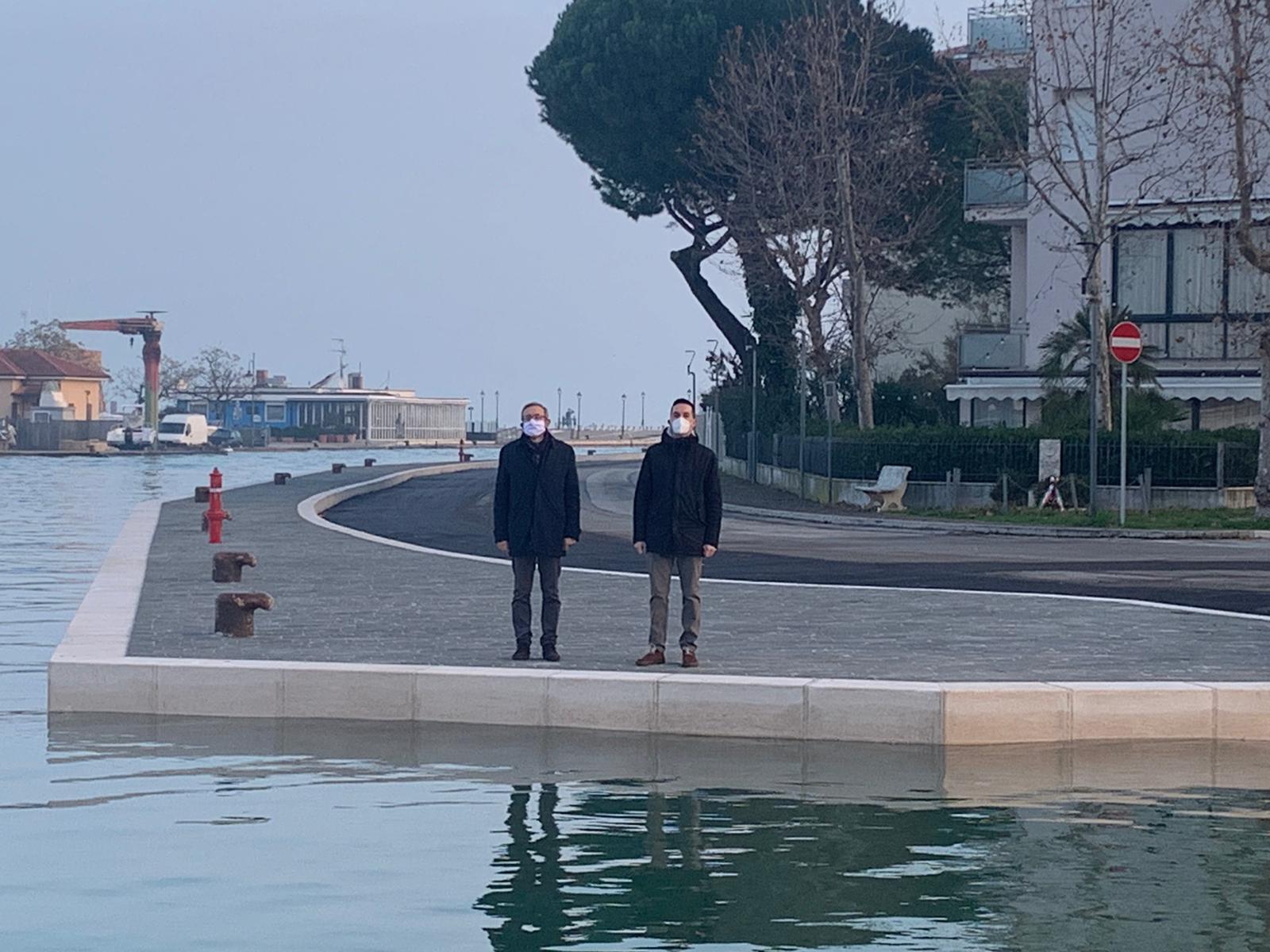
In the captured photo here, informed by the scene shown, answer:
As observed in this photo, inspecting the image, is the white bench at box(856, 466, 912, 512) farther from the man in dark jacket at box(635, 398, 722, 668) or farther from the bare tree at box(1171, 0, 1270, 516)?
the man in dark jacket at box(635, 398, 722, 668)

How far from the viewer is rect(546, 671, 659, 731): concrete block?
11977 millimetres

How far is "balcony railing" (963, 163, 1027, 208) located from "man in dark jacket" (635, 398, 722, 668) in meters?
40.7

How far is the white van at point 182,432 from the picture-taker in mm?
135500

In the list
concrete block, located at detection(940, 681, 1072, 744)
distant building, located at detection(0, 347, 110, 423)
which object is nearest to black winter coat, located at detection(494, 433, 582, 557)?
concrete block, located at detection(940, 681, 1072, 744)

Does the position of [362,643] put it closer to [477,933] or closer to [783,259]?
[477,933]

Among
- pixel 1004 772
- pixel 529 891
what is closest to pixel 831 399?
pixel 1004 772

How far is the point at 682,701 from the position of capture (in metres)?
11.9

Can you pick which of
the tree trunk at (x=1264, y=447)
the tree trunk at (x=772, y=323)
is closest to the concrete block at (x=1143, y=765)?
the tree trunk at (x=1264, y=447)

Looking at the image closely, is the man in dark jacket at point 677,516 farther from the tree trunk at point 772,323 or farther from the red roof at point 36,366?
the red roof at point 36,366

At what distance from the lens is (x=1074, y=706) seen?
1179 cm

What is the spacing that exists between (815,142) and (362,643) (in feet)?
138

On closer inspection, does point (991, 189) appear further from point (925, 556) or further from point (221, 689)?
point (221, 689)

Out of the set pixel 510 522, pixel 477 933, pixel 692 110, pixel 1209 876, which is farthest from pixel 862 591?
pixel 692 110

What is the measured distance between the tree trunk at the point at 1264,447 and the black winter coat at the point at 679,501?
24.0 meters
